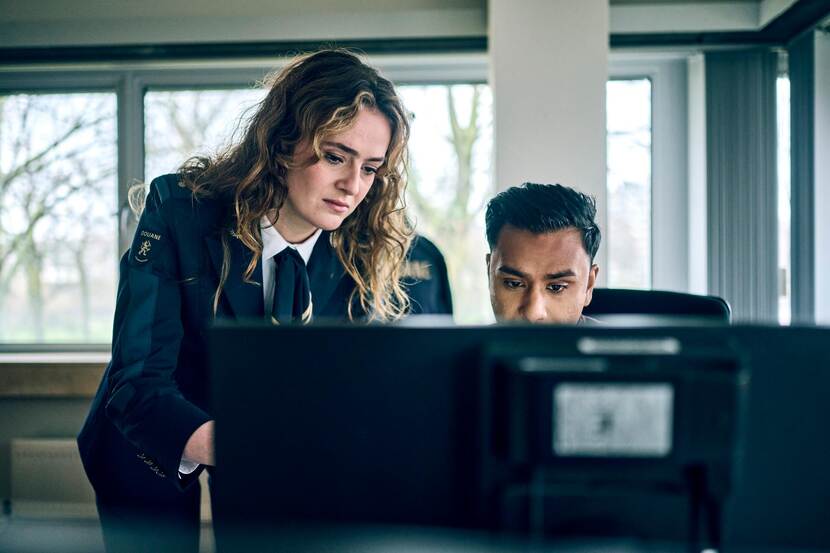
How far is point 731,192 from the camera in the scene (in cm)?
293

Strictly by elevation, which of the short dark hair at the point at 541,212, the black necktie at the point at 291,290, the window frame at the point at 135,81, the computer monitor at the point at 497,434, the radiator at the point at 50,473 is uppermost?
the window frame at the point at 135,81

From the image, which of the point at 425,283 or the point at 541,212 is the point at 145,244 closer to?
the point at 425,283

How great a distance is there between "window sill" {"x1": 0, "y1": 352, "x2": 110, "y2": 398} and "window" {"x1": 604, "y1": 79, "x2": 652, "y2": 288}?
2.20m

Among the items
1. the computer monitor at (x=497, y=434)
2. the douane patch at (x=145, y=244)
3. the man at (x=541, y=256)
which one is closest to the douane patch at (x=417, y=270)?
the man at (x=541, y=256)

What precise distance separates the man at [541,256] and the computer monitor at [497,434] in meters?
0.94

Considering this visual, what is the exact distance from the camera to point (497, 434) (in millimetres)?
601

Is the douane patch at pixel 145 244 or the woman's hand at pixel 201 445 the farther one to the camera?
the douane patch at pixel 145 244

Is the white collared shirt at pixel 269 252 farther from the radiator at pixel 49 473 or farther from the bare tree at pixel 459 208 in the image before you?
the radiator at pixel 49 473

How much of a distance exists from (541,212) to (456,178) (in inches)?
57.8

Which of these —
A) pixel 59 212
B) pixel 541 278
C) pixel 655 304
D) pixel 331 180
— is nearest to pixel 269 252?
pixel 331 180

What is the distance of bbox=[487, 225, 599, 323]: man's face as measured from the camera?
1600mm

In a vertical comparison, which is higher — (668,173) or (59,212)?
(668,173)

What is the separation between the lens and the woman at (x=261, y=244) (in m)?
1.45

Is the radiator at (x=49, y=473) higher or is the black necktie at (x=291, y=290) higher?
the black necktie at (x=291, y=290)
